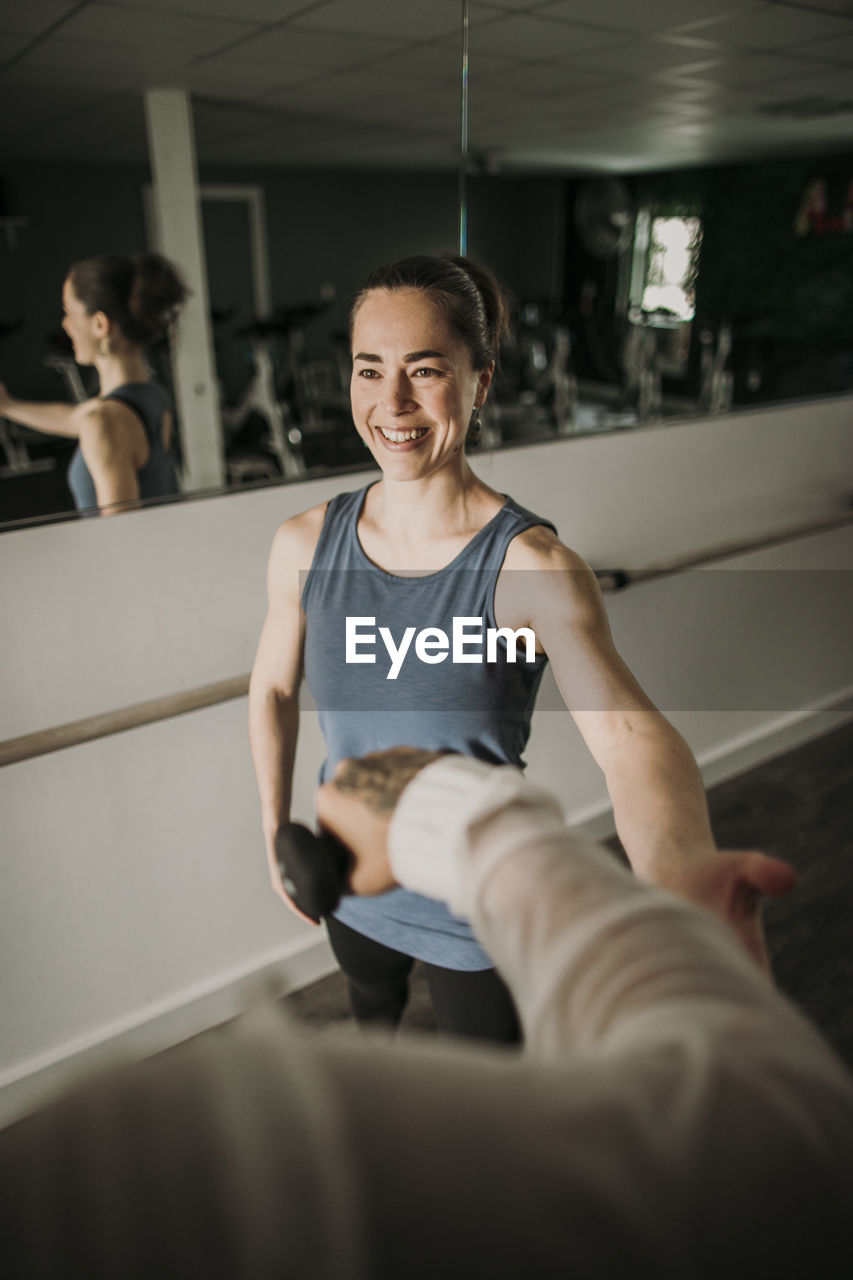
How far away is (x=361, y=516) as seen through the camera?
1.25 metres

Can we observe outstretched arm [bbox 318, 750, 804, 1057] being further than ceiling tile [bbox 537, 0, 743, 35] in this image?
No

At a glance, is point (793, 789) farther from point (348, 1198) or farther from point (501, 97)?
point (348, 1198)

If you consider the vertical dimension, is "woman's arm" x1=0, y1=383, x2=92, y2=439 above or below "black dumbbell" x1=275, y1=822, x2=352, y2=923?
above

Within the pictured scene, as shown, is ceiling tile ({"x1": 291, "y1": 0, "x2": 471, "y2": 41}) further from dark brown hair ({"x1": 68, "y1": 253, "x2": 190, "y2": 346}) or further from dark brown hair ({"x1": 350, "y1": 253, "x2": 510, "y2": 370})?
dark brown hair ({"x1": 350, "y1": 253, "x2": 510, "y2": 370})

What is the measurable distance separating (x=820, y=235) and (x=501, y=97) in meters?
2.85

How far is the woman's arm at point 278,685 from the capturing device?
4.24 feet

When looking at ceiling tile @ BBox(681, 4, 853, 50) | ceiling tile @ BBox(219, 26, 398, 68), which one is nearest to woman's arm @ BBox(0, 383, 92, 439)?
ceiling tile @ BBox(219, 26, 398, 68)

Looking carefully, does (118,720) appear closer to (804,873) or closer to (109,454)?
(109,454)

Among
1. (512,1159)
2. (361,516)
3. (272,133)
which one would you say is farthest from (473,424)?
(272,133)

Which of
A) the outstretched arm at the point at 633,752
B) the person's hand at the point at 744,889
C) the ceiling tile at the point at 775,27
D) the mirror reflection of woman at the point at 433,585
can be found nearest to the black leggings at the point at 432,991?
the mirror reflection of woman at the point at 433,585

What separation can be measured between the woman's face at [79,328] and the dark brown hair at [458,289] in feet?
Result: 2.24

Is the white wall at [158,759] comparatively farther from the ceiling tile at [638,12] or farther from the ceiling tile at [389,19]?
the ceiling tile at [638,12]

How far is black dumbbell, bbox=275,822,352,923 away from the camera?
45 centimetres

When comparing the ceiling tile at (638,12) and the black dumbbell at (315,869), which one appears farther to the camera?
the ceiling tile at (638,12)
